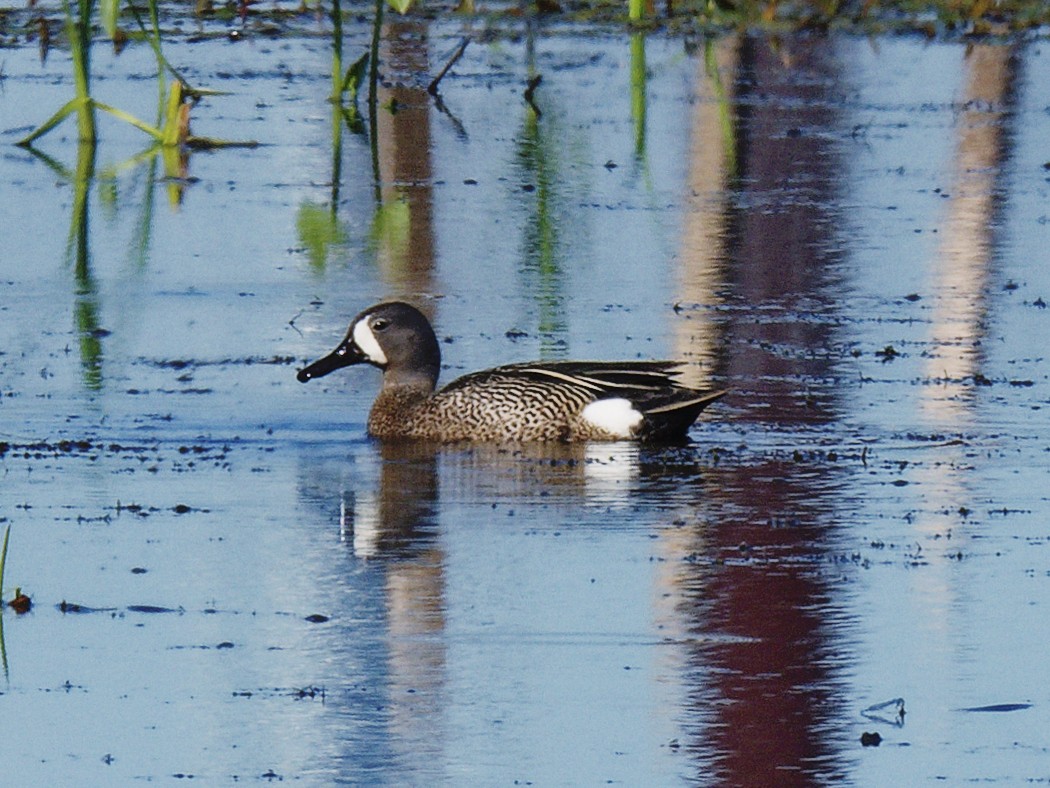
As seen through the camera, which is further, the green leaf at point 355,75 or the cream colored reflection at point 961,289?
the green leaf at point 355,75

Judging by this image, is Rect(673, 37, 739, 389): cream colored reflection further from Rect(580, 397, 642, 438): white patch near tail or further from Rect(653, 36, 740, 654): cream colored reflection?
Rect(580, 397, 642, 438): white patch near tail

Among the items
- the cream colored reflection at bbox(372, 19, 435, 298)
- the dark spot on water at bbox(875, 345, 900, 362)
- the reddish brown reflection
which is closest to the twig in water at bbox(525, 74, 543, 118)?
the cream colored reflection at bbox(372, 19, 435, 298)

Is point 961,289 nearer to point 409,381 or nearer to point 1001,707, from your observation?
point 409,381

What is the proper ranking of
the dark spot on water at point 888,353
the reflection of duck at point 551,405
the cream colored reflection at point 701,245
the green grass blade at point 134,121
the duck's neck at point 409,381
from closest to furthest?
the cream colored reflection at point 701,245
the reflection of duck at point 551,405
the duck's neck at point 409,381
the dark spot on water at point 888,353
the green grass blade at point 134,121

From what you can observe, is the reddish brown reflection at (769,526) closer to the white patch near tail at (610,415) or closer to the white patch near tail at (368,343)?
the white patch near tail at (610,415)

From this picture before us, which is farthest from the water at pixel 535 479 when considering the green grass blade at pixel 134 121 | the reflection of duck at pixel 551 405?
the green grass blade at pixel 134 121

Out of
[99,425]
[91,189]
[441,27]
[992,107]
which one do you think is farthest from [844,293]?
[441,27]

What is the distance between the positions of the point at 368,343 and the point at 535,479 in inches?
60.1

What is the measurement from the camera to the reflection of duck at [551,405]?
10.8 m

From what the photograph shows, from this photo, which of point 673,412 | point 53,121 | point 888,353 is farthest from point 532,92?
point 673,412

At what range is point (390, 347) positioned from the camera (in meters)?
11.5

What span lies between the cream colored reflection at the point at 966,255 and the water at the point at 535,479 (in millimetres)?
42

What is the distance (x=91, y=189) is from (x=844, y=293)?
5818mm

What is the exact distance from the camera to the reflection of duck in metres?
10.8
